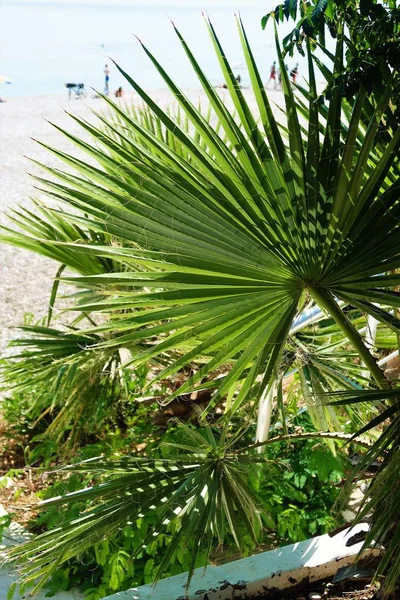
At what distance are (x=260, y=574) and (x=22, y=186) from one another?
28.2 feet

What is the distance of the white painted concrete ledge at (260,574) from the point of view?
84.9 inches

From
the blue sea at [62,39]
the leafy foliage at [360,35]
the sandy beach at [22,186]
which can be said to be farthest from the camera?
the blue sea at [62,39]

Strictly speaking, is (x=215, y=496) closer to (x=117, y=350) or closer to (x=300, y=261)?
(x=300, y=261)

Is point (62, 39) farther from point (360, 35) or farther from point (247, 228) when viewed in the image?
point (247, 228)

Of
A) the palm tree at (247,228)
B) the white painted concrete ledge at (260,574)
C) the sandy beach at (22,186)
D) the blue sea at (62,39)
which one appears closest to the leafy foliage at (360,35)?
the palm tree at (247,228)

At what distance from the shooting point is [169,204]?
5.43 feet

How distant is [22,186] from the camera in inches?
397

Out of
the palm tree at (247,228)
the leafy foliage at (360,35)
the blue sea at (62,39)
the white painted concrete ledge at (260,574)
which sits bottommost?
the white painted concrete ledge at (260,574)

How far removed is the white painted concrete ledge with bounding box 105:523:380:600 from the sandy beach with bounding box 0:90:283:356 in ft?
4.03

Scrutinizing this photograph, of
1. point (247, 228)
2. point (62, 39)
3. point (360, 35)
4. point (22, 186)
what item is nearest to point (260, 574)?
point (247, 228)

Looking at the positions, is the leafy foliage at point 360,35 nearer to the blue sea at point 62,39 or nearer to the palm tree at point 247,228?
the palm tree at point 247,228

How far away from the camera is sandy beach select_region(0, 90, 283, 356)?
618 cm

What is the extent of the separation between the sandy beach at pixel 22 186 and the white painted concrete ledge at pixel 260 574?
48.3 inches

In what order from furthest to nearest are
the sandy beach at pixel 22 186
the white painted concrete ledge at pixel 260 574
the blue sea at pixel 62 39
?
1. the blue sea at pixel 62 39
2. the sandy beach at pixel 22 186
3. the white painted concrete ledge at pixel 260 574
